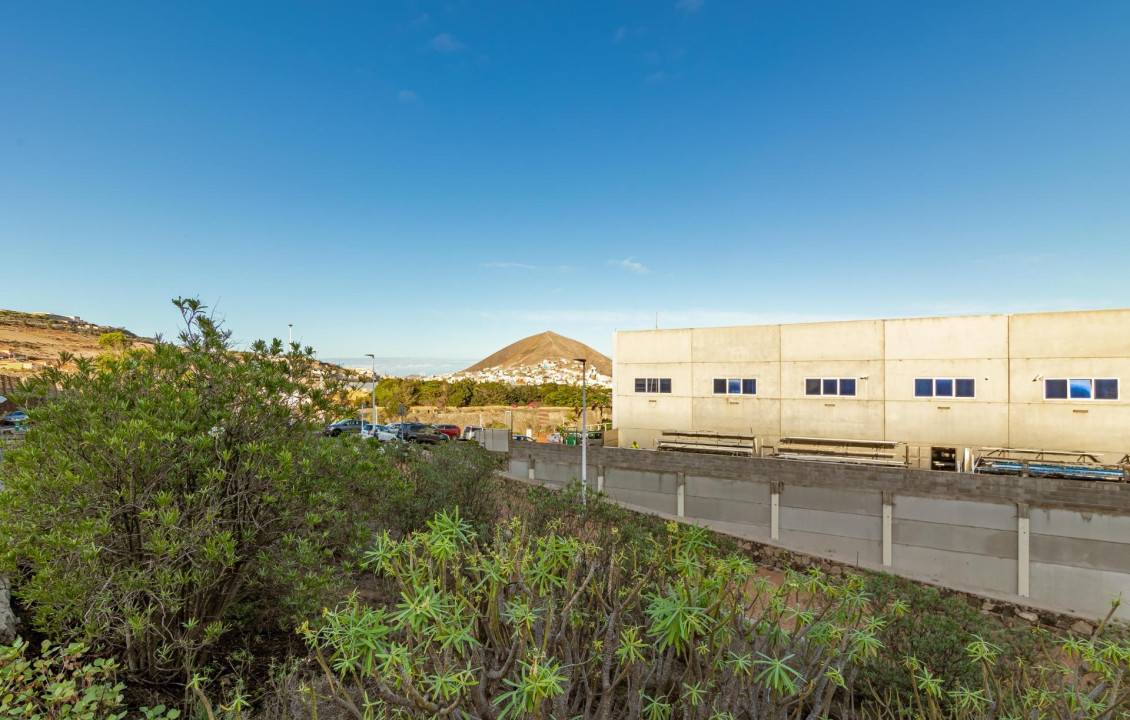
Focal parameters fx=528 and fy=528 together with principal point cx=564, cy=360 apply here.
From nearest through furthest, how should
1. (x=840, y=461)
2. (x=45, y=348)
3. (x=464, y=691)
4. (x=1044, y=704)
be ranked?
(x=464, y=691), (x=1044, y=704), (x=840, y=461), (x=45, y=348)

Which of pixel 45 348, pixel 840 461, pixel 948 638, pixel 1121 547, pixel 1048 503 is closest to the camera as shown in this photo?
pixel 948 638

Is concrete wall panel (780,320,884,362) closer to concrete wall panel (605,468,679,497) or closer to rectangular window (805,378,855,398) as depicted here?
rectangular window (805,378,855,398)

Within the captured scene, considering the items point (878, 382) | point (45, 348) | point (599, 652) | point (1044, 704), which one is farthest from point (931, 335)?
point (45, 348)

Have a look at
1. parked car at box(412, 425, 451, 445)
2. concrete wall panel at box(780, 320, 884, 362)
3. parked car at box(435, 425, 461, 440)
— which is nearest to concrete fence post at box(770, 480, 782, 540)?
concrete wall panel at box(780, 320, 884, 362)

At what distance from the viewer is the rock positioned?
4.89 metres

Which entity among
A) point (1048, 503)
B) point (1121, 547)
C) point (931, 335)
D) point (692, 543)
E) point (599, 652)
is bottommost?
point (1121, 547)

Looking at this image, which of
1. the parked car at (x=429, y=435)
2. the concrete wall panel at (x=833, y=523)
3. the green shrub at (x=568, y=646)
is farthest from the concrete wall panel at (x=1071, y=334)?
the parked car at (x=429, y=435)

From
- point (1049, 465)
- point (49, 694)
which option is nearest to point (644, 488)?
point (1049, 465)

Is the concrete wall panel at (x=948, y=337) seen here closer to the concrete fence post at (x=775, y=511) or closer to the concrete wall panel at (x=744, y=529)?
the concrete fence post at (x=775, y=511)

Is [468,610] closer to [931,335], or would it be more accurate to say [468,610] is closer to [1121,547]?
[1121,547]

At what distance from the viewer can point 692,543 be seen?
14.1 feet

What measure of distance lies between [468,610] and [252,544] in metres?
3.12

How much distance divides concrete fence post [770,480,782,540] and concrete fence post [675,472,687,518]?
8.58 feet

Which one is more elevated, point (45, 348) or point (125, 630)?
point (45, 348)
